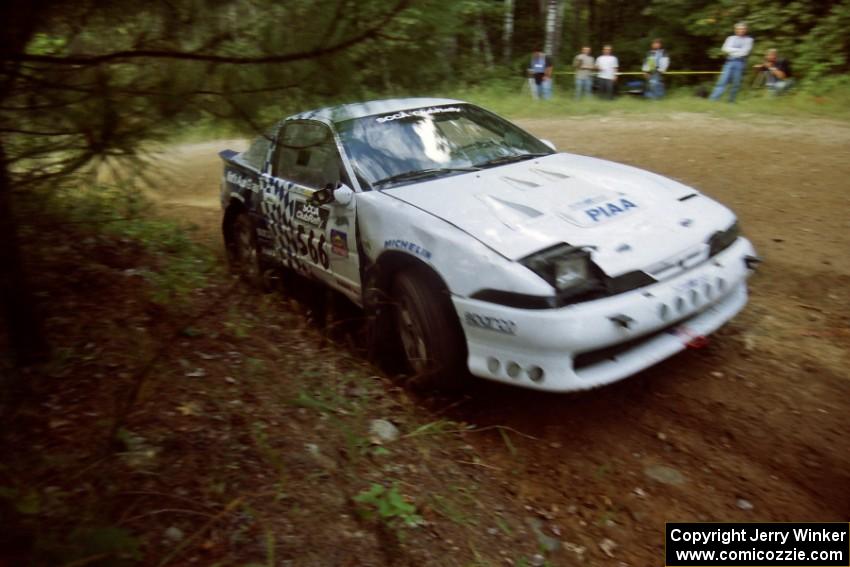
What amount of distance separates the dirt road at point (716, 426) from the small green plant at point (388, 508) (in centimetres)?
63

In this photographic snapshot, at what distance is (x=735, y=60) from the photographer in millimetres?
12820

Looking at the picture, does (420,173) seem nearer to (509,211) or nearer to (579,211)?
(509,211)

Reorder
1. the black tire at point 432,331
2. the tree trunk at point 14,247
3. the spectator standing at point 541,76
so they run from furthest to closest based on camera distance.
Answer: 1. the spectator standing at point 541,76
2. the black tire at point 432,331
3. the tree trunk at point 14,247

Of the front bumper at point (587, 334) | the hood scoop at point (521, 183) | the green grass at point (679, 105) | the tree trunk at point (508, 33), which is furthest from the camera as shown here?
the tree trunk at point (508, 33)

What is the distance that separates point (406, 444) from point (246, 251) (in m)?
3.14

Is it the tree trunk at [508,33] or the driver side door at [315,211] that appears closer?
the driver side door at [315,211]

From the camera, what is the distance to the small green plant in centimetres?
258

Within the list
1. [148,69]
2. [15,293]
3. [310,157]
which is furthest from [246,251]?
[148,69]

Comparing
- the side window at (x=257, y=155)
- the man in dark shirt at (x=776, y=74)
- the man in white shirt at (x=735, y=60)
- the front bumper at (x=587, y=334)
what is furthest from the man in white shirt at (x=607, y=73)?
the front bumper at (x=587, y=334)

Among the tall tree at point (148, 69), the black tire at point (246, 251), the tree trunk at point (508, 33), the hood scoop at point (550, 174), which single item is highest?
the tree trunk at point (508, 33)

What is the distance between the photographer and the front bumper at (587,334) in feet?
9.70

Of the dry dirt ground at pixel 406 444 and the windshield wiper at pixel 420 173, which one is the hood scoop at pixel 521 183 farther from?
the dry dirt ground at pixel 406 444

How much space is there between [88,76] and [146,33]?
1.08 ft

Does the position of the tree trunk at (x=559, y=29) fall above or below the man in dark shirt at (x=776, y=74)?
above
